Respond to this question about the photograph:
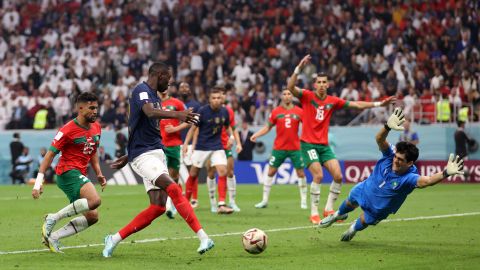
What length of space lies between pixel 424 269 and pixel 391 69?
73.5 feet

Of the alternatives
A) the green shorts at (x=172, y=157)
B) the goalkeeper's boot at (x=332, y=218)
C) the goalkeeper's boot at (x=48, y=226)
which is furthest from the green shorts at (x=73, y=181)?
the green shorts at (x=172, y=157)

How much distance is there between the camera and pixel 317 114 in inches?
648

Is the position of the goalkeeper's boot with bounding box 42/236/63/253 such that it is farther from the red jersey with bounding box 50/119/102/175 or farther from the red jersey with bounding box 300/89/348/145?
the red jersey with bounding box 300/89/348/145

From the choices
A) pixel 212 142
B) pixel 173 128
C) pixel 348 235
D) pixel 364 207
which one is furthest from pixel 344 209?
pixel 212 142

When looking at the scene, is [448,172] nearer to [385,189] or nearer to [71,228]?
[385,189]

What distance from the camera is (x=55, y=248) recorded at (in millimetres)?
11758

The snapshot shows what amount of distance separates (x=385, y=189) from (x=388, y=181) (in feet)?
0.42

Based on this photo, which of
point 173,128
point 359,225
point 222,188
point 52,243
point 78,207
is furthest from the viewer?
point 222,188

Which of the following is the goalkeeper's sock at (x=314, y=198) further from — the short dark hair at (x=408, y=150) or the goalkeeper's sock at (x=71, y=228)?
the goalkeeper's sock at (x=71, y=228)

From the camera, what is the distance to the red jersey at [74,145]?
11773mm

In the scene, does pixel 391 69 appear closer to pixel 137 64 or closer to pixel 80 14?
pixel 137 64

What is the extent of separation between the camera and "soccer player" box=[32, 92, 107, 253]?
11.7m

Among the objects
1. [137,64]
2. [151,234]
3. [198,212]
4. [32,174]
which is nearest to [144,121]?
[151,234]

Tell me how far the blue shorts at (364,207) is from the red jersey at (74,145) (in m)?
3.70
